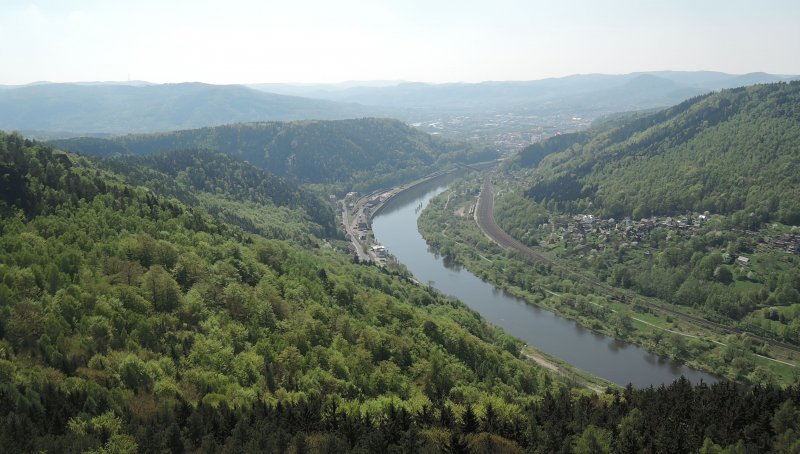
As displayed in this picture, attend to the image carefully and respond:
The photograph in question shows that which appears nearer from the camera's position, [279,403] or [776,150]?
[279,403]

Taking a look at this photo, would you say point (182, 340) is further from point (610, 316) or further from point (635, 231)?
point (635, 231)

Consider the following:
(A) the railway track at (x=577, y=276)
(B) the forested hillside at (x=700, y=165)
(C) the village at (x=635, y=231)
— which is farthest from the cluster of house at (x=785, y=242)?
(A) the railway track at (x=577, y=276)

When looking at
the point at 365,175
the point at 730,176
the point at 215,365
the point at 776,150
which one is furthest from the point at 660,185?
the point at 215,365

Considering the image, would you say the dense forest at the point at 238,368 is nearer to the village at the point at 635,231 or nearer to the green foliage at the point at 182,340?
the green foliage at the point at 182,340

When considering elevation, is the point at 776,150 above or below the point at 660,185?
above

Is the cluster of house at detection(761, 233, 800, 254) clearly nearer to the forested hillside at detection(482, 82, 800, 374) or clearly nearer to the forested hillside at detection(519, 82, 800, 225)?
the forested hillside at detection(482, 82, 800, 374)

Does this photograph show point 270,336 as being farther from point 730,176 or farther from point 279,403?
point 730,176

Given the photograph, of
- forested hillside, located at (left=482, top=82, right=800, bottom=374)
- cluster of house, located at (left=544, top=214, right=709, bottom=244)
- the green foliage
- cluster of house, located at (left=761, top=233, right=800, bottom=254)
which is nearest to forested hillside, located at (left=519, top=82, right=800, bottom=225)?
forested hillside, located at (left=482, top=82, right=800, bottom=374)
